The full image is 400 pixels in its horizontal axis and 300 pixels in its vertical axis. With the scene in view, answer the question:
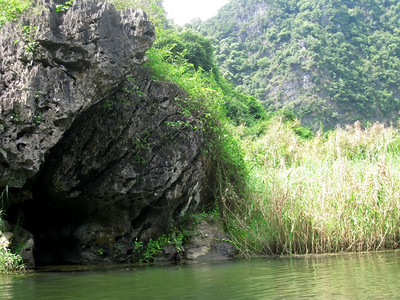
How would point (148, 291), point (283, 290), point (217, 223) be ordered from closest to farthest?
point (283, 290), point (148, 291), point (217, 223)

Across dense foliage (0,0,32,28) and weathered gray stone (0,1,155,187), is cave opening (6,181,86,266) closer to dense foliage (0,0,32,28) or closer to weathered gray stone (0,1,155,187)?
weathered gray stone (0,1,155,187)

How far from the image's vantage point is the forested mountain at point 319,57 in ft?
201

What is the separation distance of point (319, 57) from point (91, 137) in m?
62.0

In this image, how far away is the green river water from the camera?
10.7 ft

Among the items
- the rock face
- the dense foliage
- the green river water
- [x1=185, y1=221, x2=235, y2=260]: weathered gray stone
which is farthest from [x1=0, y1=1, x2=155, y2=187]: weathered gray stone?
[x1=185, y1=221, x2=235, y2=260]: weathered gray stone

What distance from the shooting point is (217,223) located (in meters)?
9.16

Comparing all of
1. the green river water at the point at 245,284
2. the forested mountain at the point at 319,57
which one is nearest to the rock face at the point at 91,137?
the green river water at the point at 245,284

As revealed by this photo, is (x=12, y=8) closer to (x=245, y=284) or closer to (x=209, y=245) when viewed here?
(x=209, y=245)

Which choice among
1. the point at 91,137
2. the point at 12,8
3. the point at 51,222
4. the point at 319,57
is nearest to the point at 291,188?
the point at 91,137

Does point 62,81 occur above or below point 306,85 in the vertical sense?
below

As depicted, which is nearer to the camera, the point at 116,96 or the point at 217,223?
the point at 116,96

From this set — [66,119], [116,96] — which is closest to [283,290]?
[66,119]

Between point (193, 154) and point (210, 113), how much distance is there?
133cm

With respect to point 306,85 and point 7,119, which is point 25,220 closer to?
point 7,119
